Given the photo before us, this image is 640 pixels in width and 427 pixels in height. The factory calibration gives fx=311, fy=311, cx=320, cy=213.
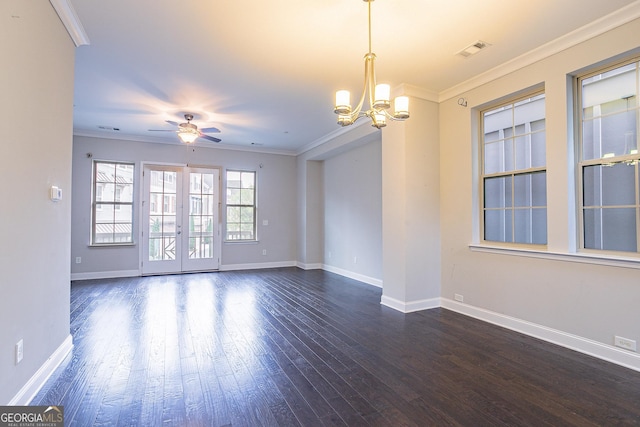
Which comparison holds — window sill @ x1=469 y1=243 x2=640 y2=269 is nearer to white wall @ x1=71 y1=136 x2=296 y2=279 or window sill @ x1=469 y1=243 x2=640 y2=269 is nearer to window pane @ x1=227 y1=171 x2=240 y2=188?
white wall @ x1=71 y1=136 x2=296 y2=279

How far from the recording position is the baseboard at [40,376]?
6.49 feet

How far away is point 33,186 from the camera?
218cm

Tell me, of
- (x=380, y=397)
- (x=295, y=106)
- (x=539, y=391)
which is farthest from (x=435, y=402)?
(x=295, y=106)

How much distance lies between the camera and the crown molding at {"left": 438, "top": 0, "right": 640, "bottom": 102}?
2.61 metres

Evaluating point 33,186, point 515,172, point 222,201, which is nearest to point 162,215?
point 222,201

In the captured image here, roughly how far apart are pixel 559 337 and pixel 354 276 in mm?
3685

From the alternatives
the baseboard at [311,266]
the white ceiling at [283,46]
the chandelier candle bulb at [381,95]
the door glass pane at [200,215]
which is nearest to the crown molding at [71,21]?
the white ceiling at [283,46]

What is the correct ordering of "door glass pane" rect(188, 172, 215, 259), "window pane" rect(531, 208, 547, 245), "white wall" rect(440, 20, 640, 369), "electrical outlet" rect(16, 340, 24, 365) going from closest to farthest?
1. "electrical outlet" rect(16, 340, 24, 365)
2. "white wall" rect(440, 20, 640, 369)
3. "window pane" rect(531, 208, 547, 245)
4. "door glass pane" rect(188, 172, 215, 259)

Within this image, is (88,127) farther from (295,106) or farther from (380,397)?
(380,397)

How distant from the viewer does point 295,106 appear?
4.93 meters

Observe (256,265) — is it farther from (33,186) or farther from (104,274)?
(33,186)

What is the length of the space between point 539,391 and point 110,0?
448 centimetres

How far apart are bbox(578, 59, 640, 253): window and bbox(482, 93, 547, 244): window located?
1.21 ft

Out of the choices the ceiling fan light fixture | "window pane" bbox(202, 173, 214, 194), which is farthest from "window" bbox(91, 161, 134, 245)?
the ceiling fan light fixture
